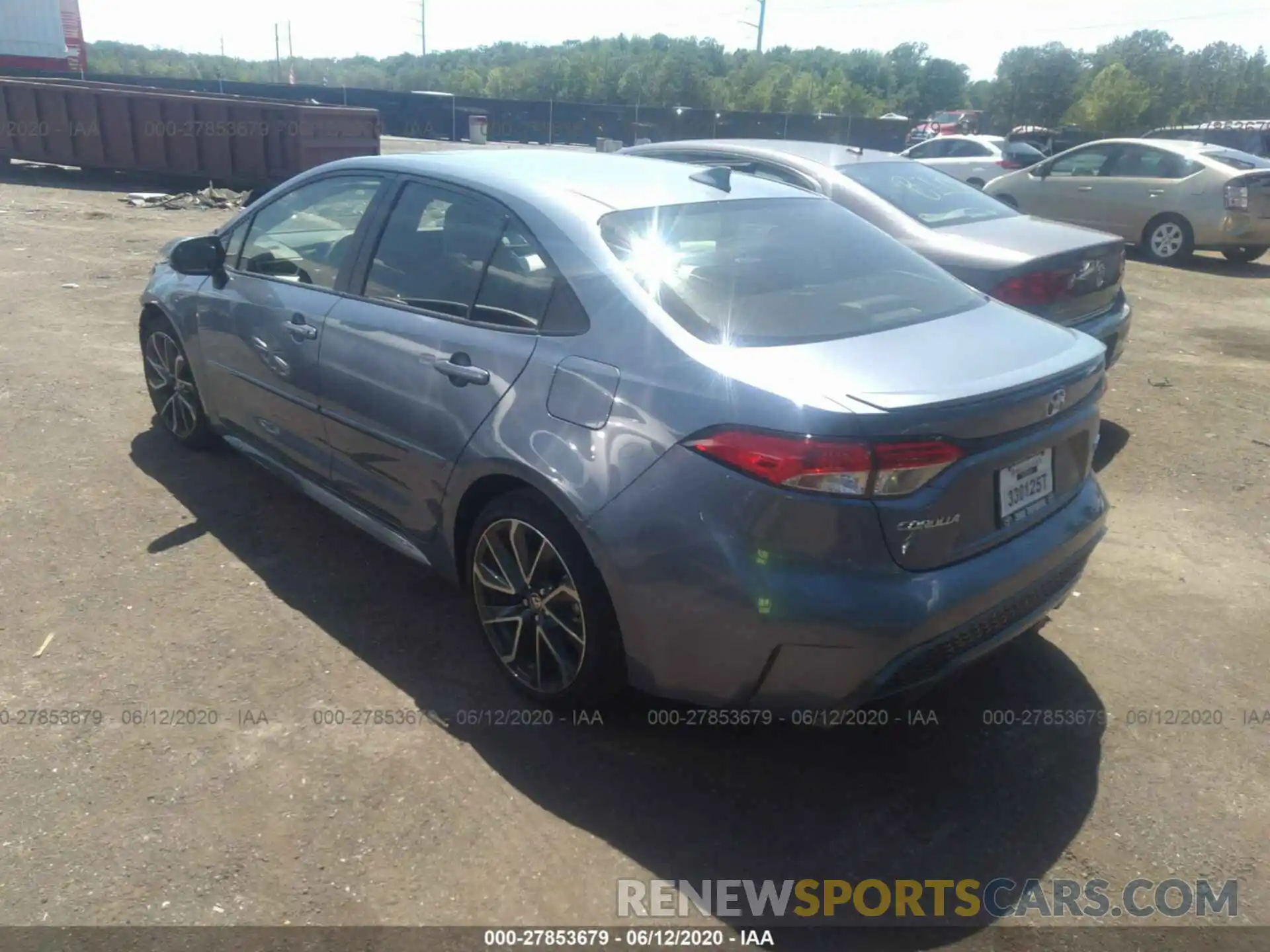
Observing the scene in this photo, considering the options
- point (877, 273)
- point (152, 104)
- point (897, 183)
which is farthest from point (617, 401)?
point (152, 104)

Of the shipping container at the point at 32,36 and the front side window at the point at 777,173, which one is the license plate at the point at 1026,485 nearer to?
the front side window at the point at 777,173

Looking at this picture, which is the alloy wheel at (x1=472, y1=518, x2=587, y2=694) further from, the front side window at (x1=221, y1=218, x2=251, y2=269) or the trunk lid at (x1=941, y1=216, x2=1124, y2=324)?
the trunk lid at (x1=941, y1=216, x2=1124, y2=324)

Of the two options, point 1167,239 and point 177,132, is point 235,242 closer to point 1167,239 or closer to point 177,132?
point 1167,239

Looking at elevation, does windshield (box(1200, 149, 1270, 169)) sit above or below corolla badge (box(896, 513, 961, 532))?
above

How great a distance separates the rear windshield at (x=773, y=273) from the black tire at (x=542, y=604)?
76 cm

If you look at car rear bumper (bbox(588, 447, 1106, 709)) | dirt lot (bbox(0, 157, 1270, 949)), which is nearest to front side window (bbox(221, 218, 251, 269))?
dirt lot (bbox(0, 157, 1270, 949))

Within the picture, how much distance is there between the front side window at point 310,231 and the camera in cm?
399

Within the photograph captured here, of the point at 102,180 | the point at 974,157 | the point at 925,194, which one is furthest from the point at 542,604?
the point at 102,180

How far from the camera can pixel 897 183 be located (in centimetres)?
639

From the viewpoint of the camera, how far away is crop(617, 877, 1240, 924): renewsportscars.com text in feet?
8.26

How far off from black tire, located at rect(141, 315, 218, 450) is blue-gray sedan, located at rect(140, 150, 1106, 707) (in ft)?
3.95

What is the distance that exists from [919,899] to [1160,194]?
1267cm

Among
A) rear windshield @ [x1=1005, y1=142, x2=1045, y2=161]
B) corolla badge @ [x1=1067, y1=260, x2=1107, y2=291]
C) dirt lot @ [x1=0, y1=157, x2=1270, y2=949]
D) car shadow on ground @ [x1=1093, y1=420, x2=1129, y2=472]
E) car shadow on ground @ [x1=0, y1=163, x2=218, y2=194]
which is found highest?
rear windshield @ [x1=1005, y1=142, x2=1045, y2=161]

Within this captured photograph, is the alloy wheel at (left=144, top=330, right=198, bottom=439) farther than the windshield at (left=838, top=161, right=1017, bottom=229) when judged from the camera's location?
No
